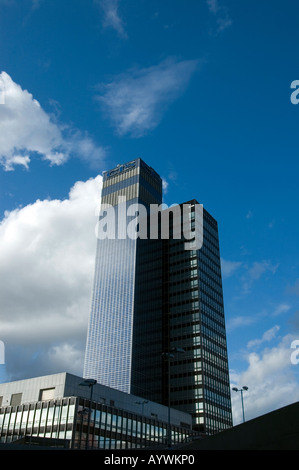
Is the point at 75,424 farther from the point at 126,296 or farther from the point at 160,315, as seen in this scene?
the point at 160,315

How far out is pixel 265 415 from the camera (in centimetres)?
2011

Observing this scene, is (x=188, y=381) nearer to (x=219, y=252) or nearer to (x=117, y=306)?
(x=117, y=306)

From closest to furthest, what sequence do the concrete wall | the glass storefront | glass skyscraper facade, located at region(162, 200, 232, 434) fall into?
the concrete wall, the glass storefront, glass skyscraper facade, located at region(162, 200, 232, 434)

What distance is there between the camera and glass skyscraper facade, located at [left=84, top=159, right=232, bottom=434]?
144m

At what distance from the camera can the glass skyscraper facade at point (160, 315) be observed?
144000 millimetres

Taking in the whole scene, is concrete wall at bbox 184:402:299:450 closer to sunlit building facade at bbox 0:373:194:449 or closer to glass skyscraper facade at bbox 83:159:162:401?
sunlit building facade at bbox 0:373:194:449

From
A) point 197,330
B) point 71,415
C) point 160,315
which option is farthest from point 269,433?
point 160,315

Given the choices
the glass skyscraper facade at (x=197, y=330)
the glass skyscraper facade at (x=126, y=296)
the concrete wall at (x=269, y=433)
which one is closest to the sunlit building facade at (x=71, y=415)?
the glass skyscraper facade at (x=126, y=296)

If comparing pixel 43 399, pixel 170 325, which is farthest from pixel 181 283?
pixel 43 399

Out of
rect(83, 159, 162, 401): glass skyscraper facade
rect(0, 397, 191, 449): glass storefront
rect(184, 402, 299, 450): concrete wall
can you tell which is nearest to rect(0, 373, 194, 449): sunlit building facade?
rect(0, 397, 191, 449): glass storefront

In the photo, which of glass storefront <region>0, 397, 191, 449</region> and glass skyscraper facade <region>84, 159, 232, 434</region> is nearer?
glass storefront <region>0, 397, 191, 449</region>

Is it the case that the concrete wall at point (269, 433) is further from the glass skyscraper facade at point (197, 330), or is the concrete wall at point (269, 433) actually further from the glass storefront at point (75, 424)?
the glass skyscraper facade at point (197, 330)

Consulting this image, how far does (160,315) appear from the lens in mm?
161625

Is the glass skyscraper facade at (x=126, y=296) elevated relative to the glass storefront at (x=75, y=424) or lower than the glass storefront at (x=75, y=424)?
elevated
